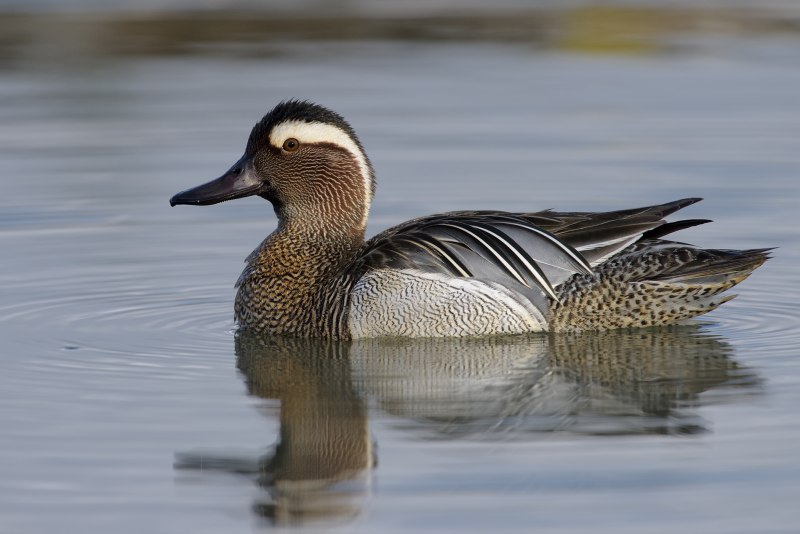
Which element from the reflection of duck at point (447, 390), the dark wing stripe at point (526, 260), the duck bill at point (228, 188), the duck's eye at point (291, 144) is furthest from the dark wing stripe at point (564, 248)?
the duck bill at point (228, 188)

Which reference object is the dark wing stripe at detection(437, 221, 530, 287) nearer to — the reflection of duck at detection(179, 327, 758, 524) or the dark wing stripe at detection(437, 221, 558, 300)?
the dark wing stripe at detection(437, 221, 558, 300)

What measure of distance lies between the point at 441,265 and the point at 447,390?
137 cm

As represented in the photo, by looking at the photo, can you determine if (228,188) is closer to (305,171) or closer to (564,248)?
(305,171)

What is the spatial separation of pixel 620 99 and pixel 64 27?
7517 mm

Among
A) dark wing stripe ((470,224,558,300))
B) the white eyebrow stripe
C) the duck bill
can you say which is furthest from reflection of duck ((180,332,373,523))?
the white eyebrow stripe

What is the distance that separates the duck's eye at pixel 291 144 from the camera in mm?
9828

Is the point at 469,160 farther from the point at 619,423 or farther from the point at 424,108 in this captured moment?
the point at 619,423

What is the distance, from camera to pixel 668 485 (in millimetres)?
6395

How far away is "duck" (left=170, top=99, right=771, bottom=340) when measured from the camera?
9281 mm

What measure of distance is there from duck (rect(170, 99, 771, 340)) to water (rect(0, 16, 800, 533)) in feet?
0.52

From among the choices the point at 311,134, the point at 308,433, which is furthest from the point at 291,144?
the point at 308,433

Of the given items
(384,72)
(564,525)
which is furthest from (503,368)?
(384,72)

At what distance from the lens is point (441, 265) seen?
9312 millimetres

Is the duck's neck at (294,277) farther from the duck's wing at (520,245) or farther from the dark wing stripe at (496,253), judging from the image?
the dark wing stripe at (496,253)
